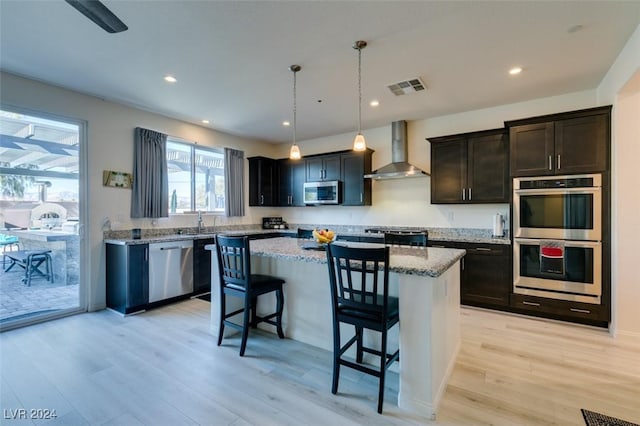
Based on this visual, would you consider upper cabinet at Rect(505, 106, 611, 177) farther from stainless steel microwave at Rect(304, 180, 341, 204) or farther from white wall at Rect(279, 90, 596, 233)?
stainless steel microwave at Rect(304, 180, 341, 204)

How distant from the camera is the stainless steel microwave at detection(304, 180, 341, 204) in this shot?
551 cm

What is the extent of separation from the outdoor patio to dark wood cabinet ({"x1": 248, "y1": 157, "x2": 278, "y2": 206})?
10.7ft

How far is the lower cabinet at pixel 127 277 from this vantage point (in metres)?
3.78

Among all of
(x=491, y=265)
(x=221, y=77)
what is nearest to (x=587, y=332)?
(x=491, y=265)

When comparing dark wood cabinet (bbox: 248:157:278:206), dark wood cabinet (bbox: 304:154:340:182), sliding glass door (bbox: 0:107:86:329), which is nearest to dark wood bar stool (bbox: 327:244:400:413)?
dark wood cabinet (bbox: 304:154:340:182)

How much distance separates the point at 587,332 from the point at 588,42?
2985 millimetres

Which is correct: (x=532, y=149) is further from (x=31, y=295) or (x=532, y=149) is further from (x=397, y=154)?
(x=31, y=295)

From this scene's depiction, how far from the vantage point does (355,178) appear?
539 centimetres

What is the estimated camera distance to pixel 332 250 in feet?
6.87

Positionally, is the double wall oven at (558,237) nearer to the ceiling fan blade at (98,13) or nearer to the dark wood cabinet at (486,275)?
the dark wood cabinet at (486,275)

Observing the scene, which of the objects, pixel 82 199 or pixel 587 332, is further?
pixel 82 199

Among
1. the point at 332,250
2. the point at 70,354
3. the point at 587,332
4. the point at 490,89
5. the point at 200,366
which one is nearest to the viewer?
the point at 332,250

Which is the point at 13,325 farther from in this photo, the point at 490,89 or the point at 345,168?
the point at 490,89

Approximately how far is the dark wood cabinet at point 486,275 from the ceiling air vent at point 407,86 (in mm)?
2094
